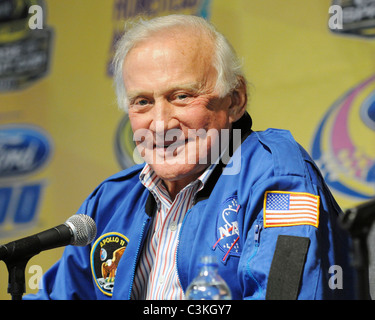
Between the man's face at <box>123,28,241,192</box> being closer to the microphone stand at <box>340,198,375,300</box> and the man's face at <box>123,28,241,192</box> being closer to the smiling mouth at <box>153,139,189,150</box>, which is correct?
the smiling mouth at <box>153,139,189,150</box>

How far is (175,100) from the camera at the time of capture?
69.1 inches

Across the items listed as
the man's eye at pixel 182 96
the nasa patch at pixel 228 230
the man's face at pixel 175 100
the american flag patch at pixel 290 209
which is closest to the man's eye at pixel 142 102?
the man's face at pixel 175 100

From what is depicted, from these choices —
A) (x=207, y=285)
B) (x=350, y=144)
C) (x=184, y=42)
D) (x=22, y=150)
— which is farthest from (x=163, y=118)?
(x=22, y=150)

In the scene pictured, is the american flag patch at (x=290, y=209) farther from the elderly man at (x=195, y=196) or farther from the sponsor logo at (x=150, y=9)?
the sponsor logo at (x=150, y=9)

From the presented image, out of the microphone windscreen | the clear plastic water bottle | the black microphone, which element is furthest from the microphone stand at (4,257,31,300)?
the clear plastic water bottle

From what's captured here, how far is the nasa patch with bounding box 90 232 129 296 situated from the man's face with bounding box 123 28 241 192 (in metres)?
0.29

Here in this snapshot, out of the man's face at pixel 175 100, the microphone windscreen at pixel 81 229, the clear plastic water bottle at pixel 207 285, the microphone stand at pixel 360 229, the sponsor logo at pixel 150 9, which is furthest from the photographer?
the sponsor logo at pixel 150 9

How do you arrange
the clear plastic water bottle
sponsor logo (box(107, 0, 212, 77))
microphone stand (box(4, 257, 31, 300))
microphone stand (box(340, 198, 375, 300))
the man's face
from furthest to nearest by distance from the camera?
sponsor logo (box(107, 0, 212, 77)), the man's face, microphone stand (box(4, 257, 31, 300)), the clear plastic water bottle, microphone stand (box(340, 198, 375, 300))

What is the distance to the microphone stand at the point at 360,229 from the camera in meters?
0.96

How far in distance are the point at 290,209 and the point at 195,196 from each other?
384mm

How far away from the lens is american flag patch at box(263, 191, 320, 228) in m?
1.43

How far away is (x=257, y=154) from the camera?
1.70m

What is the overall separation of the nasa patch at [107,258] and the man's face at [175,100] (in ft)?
0.95
